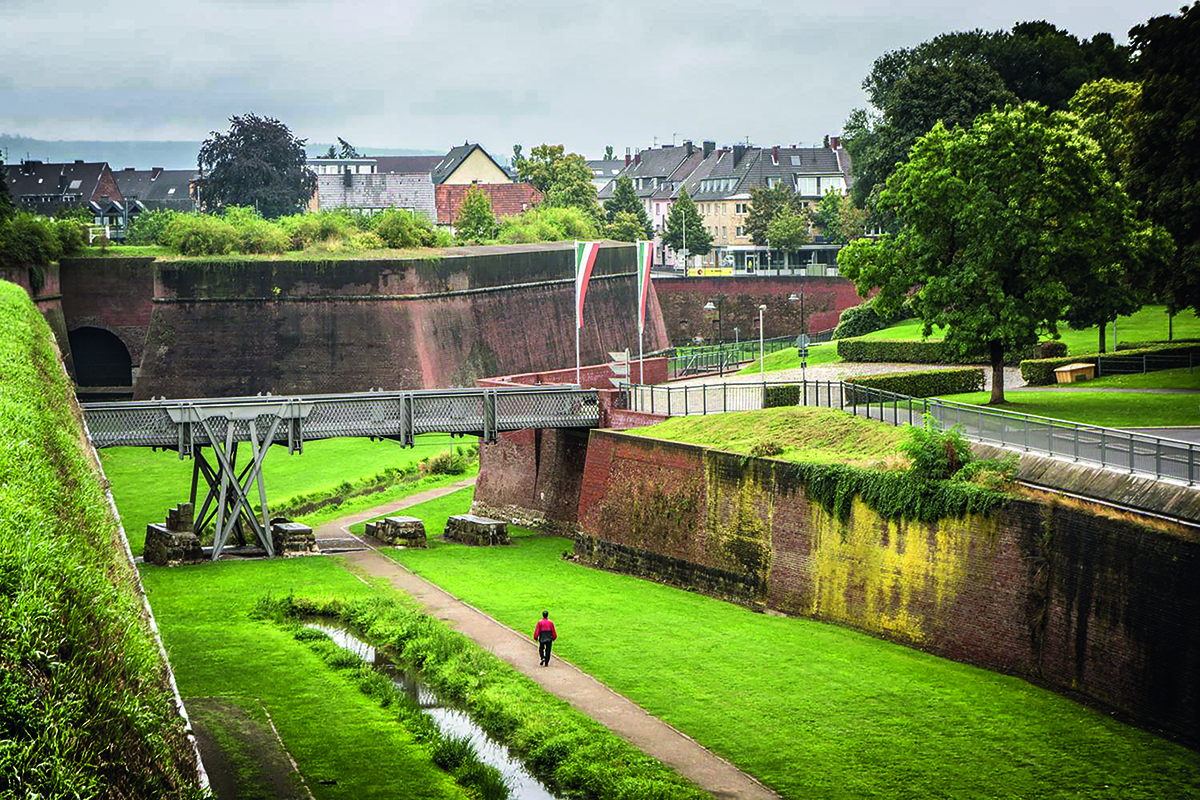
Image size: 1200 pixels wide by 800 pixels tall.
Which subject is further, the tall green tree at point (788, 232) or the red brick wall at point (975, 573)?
the tall green tree at point (788, 232)

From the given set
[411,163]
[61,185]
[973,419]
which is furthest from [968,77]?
[411,163]

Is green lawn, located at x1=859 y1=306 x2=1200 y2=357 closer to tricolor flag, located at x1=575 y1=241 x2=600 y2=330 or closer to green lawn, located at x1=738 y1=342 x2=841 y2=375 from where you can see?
green lawn, located at x1=738 y1=342 x2=841 y2=375

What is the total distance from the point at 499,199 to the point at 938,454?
74287mm

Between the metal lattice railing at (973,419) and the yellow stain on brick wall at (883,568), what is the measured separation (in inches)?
80.7

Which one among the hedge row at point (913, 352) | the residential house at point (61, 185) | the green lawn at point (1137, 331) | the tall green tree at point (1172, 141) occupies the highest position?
the residential house at point (61, 185)

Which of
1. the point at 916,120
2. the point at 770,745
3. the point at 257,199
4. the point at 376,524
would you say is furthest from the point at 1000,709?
the point at 257,199

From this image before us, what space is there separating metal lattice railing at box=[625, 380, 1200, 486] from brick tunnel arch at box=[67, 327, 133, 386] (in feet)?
95.4

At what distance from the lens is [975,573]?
24.9 metres

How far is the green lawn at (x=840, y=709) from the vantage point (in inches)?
771

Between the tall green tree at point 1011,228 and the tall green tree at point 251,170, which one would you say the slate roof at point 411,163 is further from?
the tall green tree at point 1011,228

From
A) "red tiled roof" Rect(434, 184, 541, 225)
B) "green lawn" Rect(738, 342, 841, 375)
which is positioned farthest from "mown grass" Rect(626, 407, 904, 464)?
"red tiled roof" Rect(434, 184, 541, 225)

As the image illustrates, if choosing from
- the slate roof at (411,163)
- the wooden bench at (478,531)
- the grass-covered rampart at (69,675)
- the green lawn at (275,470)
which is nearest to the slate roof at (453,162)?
the slate roof at (411,163)

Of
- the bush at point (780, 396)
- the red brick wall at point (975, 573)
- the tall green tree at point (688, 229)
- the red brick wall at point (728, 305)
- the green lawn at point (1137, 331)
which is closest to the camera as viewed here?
the red brick wall at point (975, 573)

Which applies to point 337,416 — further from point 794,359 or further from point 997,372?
point 794,359
